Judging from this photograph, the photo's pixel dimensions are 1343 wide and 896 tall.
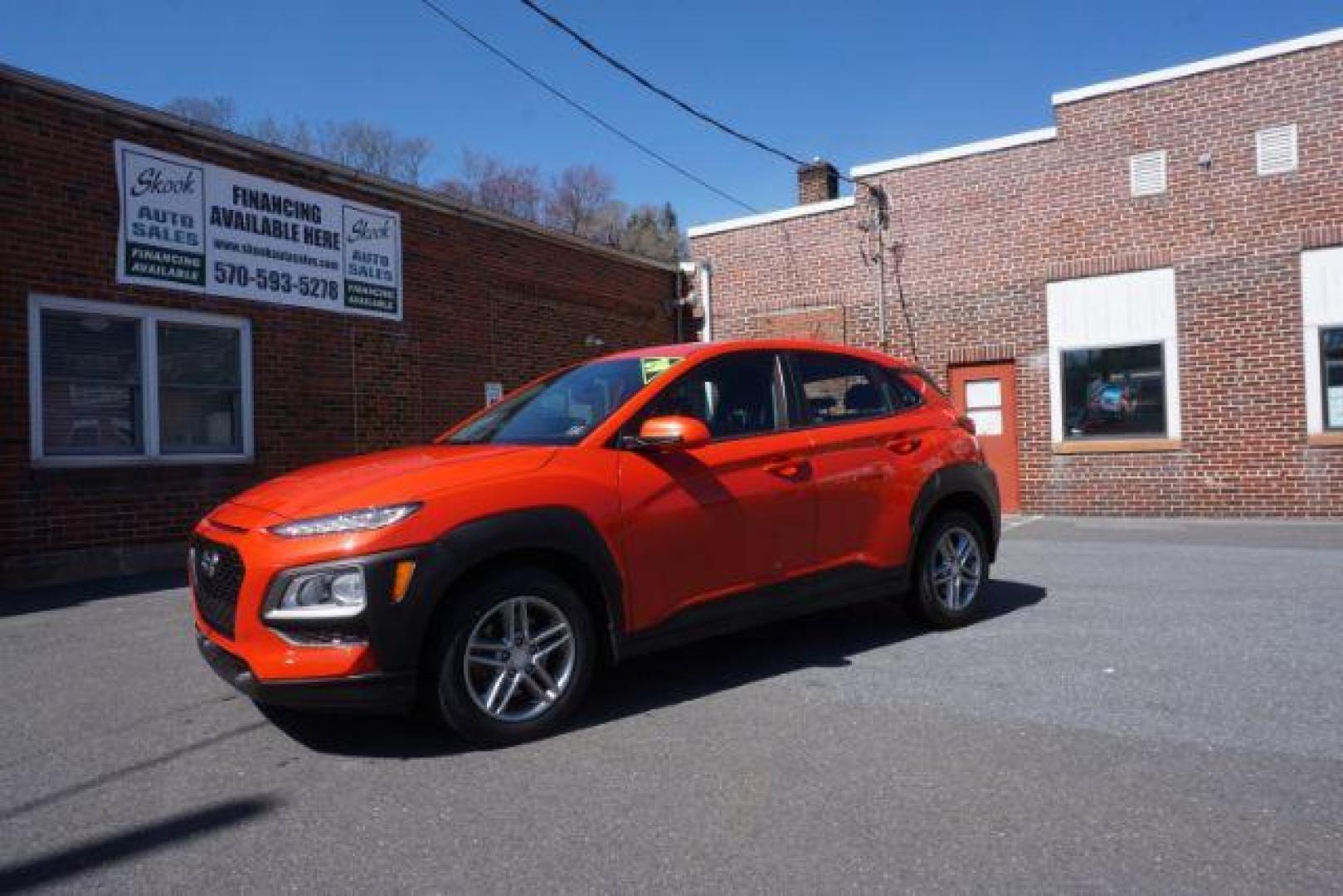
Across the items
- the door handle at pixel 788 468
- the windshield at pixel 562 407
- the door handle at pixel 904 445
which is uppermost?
the windshield at pixel 562 407

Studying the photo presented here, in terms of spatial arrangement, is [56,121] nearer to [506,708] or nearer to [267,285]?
[267,285]

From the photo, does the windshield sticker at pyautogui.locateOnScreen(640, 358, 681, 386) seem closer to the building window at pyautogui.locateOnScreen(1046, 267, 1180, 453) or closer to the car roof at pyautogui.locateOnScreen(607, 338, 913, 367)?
the car roof at pyautogui.locateOnScreen(607, 338, 913, 367)

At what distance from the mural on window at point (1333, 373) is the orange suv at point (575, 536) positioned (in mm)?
8662

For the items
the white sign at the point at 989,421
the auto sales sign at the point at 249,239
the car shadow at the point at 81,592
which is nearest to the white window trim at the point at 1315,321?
the white sign at the point at 989,421

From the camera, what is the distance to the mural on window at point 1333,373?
1154cm

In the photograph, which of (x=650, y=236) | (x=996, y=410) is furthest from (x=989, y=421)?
(x=650, y=236)

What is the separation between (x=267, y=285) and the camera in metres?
10.1

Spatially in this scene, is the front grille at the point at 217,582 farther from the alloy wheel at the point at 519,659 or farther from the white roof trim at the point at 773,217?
the white roof trim at the point at 773,217

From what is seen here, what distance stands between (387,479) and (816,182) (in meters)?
14.8

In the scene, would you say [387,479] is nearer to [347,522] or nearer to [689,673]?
[347,522]

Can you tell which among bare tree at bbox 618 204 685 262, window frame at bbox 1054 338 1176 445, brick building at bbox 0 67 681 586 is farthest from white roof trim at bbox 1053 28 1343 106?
bare tree at bbox 618 204 685 262

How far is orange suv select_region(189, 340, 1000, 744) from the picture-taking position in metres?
3.59

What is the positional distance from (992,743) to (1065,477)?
34.3 feet

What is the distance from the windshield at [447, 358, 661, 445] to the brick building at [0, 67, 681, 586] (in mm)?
5379
